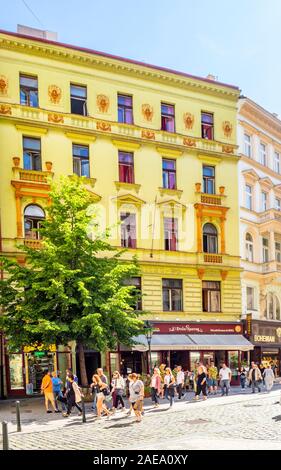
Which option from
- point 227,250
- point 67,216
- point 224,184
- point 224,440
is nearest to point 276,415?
point 224,440

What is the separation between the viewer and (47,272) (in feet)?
72.8

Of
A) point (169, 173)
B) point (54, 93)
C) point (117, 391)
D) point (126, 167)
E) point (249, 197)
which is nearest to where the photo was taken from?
point (117, 391)

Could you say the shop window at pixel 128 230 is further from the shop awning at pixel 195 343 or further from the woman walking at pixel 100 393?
the woman walking at pixel 100 393

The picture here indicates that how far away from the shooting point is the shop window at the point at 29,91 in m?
28.9

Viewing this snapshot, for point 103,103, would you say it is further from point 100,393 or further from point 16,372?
point 100,393

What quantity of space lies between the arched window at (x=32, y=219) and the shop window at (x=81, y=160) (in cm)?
311

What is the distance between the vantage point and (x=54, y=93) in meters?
29.6

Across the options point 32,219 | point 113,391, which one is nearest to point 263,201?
point 32,219

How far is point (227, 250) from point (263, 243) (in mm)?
4382

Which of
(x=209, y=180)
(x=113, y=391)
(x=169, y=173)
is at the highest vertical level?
(x=169, y=173)

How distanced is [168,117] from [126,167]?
172 inches

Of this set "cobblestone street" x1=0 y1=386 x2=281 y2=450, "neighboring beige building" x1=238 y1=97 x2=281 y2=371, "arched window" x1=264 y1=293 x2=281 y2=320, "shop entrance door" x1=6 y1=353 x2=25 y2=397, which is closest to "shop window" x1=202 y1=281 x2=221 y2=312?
"neighboring beige building" x1=238 y1=97 x2=281 y2=371

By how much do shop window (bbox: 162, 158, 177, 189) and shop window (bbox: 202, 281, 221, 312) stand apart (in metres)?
6.14
